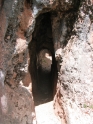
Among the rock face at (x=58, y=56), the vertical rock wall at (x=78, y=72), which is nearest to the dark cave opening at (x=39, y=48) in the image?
the rock face at (x=58, y=56)

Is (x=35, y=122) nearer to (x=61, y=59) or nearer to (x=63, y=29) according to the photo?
(x=61, y=59)

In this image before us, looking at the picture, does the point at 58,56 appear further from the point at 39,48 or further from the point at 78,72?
the point at 39,48

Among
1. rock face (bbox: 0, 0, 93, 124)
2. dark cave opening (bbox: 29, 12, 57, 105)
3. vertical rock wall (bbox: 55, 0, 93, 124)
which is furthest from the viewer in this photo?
dark cave opening (bbox: 29, 12, 57, 105)

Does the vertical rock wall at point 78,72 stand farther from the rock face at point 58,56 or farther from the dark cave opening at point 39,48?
the dark cave opening at point 39,48

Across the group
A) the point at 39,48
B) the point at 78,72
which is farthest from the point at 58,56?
the point at 39,48

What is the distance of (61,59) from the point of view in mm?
5578

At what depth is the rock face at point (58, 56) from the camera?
4.05 m

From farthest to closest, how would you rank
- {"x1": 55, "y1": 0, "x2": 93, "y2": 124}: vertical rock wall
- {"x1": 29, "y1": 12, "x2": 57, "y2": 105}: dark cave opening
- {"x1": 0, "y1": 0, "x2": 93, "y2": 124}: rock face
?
{"x1": 29, "y1": 12, "x2": 57, "y2": 105}: dark cave opening → {"x1": 55, "y1": 0, "x2": 93, "y2": 124}: vertical rock wall → {"x1": 0, "y1": 0, "x2": 93, "y2": 124}: rock face

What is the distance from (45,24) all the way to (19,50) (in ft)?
8.41

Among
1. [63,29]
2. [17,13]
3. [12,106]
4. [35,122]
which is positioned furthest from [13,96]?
[63,29]

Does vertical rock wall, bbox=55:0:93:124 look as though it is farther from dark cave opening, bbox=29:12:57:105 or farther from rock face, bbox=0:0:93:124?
dark cave opening, bbox=29:12:57:105

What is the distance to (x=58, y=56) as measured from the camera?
5594mm

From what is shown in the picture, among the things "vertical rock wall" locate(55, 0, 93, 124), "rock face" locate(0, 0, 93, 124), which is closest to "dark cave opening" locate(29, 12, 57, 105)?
"rock face" locate(0, 0, 93, 124)

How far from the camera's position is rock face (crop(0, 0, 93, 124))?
405cm
